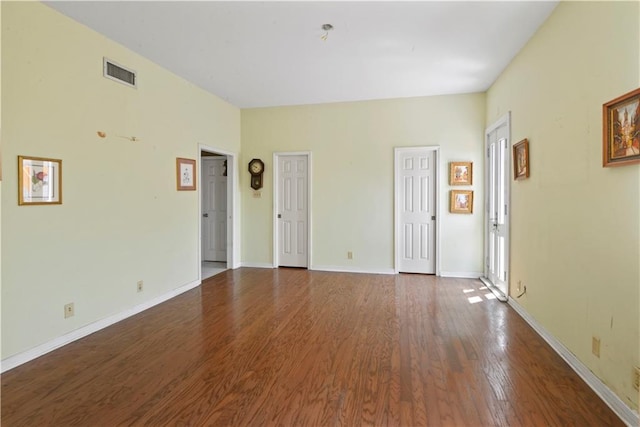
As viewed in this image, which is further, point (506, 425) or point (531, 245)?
point (531, 245)

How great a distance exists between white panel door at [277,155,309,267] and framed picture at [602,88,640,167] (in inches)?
166

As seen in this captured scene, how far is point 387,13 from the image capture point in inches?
110

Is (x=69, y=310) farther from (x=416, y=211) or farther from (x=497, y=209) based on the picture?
(x=497, y=209)

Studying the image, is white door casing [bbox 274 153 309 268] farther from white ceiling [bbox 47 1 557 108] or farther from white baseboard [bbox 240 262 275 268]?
white ceiling [bbox 47 1 557 108]

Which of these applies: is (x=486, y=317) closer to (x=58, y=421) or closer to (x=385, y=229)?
(x=385, y=229)

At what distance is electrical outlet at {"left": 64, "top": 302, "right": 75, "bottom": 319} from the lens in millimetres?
2868

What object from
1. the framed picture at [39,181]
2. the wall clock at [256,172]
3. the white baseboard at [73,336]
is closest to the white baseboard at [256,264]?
the wall clock at [256,172]

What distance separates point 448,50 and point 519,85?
87 centimetres

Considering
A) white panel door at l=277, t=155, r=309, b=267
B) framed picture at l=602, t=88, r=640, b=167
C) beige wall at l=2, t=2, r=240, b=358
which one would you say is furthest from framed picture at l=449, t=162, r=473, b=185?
beige wall at l=2, t=2, r=240, b=358

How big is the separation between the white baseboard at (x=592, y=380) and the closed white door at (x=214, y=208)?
16.7 feet

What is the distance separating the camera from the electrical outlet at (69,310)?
287 cm

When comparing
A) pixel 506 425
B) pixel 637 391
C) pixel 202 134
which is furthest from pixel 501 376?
pixel 202 134

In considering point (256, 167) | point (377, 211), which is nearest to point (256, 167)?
point (256, 167)

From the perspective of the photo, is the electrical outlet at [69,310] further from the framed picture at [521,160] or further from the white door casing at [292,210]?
the framed picture at [521,160]
